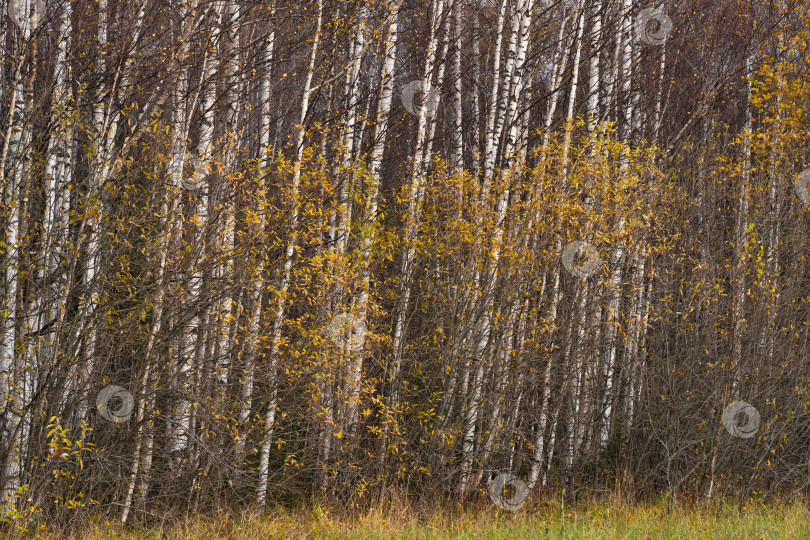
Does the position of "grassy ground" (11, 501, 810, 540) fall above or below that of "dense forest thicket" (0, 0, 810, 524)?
below

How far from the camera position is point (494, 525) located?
6586 mm

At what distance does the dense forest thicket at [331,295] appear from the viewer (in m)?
5.85

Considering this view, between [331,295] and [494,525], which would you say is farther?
[331,295]

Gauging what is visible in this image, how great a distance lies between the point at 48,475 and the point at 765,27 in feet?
42.4

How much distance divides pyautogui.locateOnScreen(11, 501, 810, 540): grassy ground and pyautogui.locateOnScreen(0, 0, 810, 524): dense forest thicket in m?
0.36

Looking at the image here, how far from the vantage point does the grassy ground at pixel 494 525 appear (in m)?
6.23

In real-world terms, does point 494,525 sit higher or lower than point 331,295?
lower

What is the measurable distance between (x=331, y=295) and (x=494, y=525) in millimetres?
2625

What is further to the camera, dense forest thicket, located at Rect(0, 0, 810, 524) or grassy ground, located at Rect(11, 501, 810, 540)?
grassy ground, located at Rect(11, 501, 810, 540)

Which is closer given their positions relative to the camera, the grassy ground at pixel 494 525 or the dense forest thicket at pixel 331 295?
the dense forest thicket at pixel 331 295

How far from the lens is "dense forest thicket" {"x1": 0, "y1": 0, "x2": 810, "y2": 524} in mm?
5848

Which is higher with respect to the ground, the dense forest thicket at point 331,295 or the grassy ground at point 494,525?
the dense forest thicket at point 331,295

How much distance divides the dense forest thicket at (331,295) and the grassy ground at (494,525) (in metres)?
0.36

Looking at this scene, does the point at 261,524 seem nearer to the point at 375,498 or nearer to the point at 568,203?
the point at 375,498
